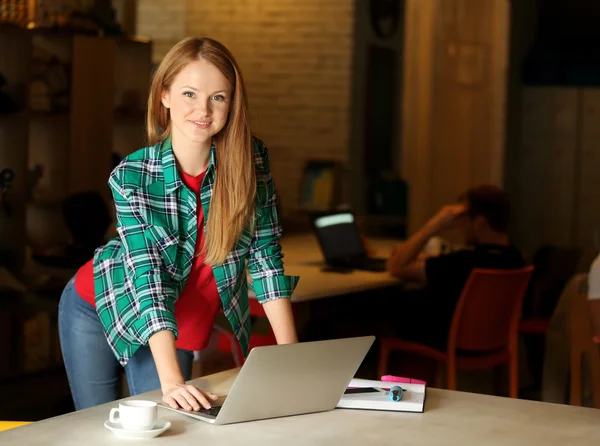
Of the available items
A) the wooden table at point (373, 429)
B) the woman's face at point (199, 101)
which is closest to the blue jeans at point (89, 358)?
the wooden table at point (373, 429)

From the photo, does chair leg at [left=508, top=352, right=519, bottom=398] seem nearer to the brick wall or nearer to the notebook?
the brick wall

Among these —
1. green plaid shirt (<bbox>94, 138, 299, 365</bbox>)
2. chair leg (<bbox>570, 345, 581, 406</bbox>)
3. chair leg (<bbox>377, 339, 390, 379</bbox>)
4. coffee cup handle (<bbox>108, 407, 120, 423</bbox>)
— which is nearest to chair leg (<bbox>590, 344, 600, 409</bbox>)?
chair leg (<bbox>570, 345, 581, 406</bbox>)

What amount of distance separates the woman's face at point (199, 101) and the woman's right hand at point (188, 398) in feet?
2.09

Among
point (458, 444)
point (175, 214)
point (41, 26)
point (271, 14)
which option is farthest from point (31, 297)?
point (458, 444)

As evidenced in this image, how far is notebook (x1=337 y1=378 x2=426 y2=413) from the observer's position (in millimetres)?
2270

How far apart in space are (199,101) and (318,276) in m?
2.26

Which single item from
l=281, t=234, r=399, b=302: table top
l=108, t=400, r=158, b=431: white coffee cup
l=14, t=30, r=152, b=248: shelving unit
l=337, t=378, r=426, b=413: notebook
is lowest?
l=281, t=234, r=399, b=302: table top

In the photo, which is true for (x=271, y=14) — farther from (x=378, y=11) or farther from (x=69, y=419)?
(x=69, y=419)

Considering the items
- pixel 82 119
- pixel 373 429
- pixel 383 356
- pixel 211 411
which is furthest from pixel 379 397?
pixel 82 119

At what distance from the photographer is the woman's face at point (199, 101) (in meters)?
2.53

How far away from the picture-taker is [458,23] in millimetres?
7320

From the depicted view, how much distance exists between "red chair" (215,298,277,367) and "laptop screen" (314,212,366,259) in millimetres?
526

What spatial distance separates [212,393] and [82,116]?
3.41m

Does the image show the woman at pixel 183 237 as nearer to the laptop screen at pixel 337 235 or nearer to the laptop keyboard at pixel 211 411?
the laptop keyboard at pixel 211 411
